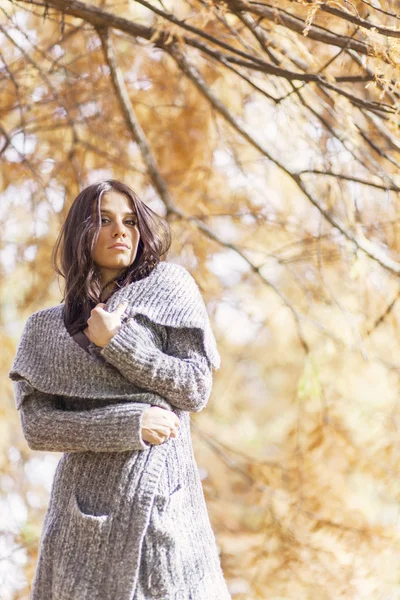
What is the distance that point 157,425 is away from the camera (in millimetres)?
1346

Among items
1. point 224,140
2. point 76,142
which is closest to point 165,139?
point 224,140

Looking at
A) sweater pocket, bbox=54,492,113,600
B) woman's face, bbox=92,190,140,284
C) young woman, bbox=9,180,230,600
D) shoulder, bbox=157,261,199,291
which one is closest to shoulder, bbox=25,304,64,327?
young woman, bbox=9,180,230,600

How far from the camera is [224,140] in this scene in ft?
10.1

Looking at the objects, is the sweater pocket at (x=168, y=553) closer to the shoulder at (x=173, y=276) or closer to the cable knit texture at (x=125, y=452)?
the cable knit texture at (x=125, y=452)

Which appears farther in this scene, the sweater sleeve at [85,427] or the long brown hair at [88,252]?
the long brown hair at [88,252]

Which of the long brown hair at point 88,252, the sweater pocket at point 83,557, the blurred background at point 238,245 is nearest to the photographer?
the sweater pocket at point 83,557

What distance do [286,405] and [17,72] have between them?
2458mm

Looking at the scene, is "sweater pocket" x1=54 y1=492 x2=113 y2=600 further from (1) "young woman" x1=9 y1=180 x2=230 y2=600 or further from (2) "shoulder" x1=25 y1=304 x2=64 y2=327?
(2) "shoulder" x1=25 y1=304 x2=64 y2=327

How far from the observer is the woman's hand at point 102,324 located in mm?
1375

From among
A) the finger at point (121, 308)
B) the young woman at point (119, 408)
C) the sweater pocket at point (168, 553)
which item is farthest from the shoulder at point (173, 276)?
the sweater pocket at point (168, 553)

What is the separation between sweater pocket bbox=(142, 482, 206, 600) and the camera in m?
1.33

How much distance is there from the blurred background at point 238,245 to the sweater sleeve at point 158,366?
3.10 feet

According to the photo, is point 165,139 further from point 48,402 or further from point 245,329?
point 48,402

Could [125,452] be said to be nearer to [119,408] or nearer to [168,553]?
[119,408]
